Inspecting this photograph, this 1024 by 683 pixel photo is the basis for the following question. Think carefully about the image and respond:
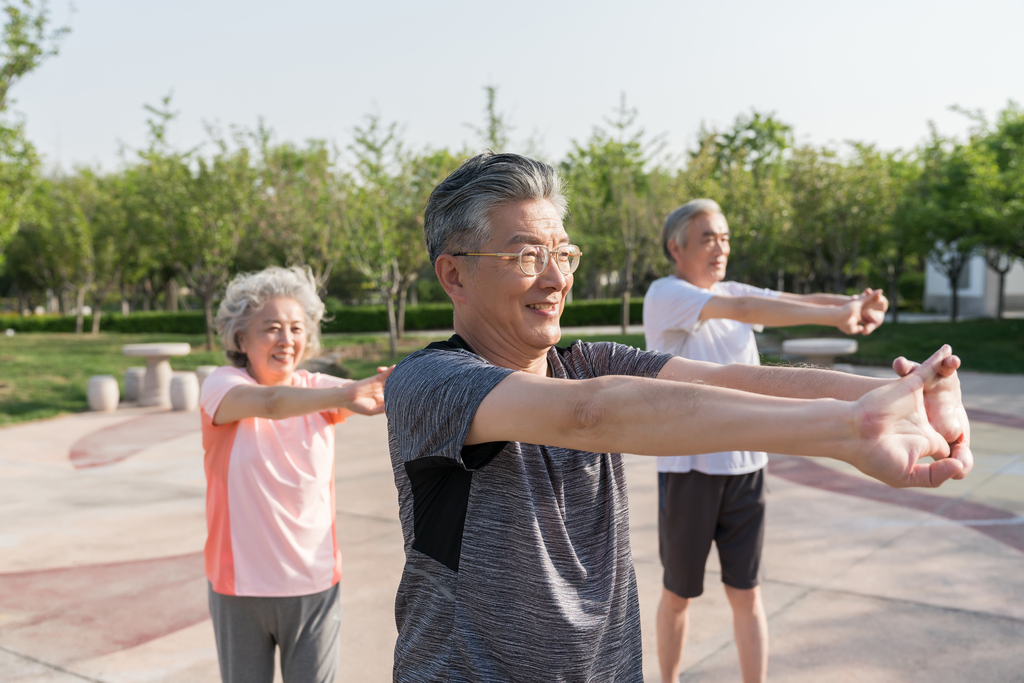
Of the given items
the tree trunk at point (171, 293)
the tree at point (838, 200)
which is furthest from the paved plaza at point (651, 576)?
the tree trunk at point (171, 293)

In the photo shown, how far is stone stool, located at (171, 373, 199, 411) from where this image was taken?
1241cm

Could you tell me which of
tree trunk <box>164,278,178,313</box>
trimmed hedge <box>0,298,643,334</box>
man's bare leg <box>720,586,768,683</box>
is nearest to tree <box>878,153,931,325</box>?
trimmed hedge <box>0,298,643,334</box>

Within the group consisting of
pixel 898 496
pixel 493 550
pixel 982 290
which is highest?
pixel 982 290

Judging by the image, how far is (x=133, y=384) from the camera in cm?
1334

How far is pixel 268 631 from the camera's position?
262 cm

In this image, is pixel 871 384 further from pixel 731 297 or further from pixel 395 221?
pixel 395 221

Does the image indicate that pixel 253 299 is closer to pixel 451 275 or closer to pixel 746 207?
pixel 451 275

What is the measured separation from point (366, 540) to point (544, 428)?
471 cm

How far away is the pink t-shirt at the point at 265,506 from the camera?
8.45 feet

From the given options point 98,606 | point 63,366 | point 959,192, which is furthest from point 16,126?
point 959,192

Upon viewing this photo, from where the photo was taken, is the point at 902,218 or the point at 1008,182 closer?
the point at 1008,182

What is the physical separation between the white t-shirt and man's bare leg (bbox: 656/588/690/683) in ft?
1.83

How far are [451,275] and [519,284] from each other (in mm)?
161

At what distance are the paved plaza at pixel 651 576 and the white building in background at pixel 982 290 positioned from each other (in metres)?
24.2
